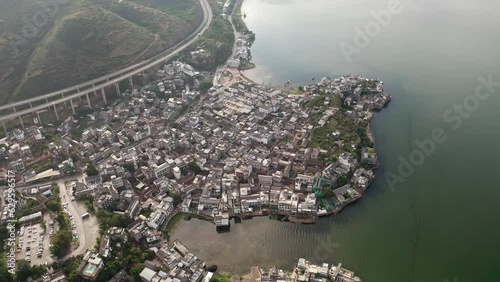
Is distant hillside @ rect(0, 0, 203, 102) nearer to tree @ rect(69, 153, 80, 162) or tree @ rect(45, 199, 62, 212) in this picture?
tree @ rect(69, 153, 80, 162)

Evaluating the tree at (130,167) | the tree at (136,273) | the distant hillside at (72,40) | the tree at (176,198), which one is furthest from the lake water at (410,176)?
the distant hillside at (72,40)

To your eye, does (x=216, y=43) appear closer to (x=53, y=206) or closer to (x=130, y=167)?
(x=130, y=167)

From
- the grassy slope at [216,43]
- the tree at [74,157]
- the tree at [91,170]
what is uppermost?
Result: the grassy slope at [216,43]

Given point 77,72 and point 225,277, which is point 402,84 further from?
point 77,72

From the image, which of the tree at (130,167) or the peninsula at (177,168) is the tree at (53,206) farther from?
the tree at (130,167)

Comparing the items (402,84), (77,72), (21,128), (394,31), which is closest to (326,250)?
(402,84)

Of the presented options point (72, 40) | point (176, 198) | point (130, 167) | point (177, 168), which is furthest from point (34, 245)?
point (72, 40)
